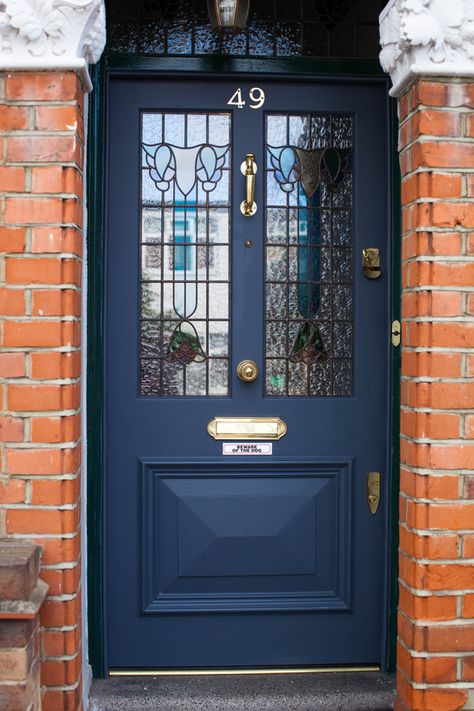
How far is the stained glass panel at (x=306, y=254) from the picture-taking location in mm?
3258

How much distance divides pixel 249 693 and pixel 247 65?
2.55 m

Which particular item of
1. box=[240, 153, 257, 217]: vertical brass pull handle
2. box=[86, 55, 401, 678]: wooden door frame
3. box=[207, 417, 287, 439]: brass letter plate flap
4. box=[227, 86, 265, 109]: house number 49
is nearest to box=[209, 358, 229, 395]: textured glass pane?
box=[207, 417, 287, 439]: brass letter plate flap

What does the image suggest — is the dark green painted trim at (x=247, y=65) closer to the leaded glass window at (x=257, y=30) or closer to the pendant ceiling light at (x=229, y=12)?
the leaded glass window at (x=257, y=30)

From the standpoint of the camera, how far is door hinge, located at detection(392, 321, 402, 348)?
3.23 metres

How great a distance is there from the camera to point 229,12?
9.80 feet

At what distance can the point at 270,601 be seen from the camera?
3.25 m

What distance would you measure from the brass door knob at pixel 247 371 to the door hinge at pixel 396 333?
23.1 inches

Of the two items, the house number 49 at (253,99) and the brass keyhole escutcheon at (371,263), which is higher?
the house number 49 at (253,99)

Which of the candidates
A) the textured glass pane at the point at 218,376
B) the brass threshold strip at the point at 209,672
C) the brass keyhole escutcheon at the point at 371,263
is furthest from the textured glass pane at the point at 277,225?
the brass threshold strip at the point at 209,672

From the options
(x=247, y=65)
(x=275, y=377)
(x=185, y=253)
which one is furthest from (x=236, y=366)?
(x=247, y=65)

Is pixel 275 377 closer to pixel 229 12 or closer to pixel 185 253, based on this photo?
pixel 185 253

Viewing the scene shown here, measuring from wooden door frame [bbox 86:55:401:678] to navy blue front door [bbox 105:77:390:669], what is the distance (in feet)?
0.16

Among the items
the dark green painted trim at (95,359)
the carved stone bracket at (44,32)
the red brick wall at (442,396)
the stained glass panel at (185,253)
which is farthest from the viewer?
the stained glass panel at (185,253)

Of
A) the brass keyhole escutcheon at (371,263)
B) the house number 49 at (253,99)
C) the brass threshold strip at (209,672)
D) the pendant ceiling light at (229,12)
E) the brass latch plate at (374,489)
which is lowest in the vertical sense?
the brass threshold strip at (209,672)
